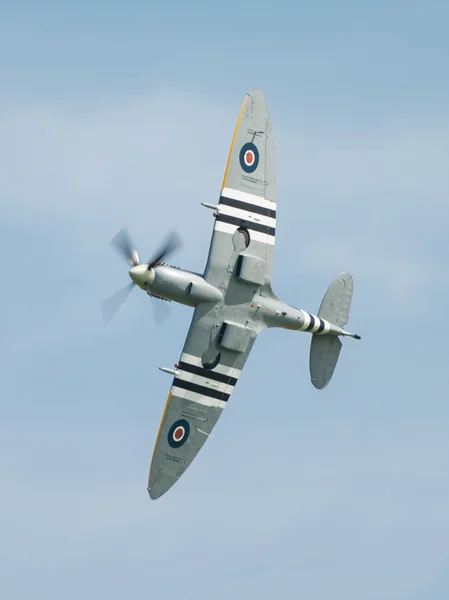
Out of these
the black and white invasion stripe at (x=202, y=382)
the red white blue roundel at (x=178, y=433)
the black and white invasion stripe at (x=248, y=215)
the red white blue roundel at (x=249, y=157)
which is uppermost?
the red white blue roundel at (x=249, y=157)

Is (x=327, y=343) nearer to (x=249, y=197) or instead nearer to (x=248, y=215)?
(x=248, y=215)

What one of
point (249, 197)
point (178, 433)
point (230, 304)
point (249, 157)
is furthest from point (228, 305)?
point (249, 157)

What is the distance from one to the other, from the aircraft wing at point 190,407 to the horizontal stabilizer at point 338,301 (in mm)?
3622

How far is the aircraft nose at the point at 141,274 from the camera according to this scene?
7219cm

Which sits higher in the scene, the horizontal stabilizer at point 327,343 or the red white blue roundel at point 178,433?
the horizontal stabilizer at point 327,343

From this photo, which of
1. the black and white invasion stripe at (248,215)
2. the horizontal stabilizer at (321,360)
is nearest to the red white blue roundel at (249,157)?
the black and white invasion stripe at (248,215)

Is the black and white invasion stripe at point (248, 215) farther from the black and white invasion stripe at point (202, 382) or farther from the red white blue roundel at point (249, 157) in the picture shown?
the black and white invasion stripe at point (202, 382)

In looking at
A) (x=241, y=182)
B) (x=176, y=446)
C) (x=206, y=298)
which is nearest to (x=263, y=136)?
(x=241, y=182)

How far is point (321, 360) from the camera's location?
3019 inches

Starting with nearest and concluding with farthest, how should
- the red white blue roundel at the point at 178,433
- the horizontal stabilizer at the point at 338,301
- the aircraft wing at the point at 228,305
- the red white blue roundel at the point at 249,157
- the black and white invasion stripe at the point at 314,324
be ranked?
1. the aircraft wing at the point at 228,305
2. the red white blue roundel at the point at 249,157
3. the red white blue roundel at the point at 178,433
4. the black and white invasion stripe at the point at 314,324
5. the horizontal stabilizer at the point at 338,301

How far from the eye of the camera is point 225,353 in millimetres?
74875

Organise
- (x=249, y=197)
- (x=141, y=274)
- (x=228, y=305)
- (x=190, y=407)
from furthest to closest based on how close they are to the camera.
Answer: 1. (x=190, y=407)
2. (x=249, y=197)
3. (x=228, y=305)
4. (x=141, y=274)

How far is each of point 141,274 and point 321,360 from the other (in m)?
9.20

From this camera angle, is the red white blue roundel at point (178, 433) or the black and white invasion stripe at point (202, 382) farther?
the red white blue roundel at point (178, 433)
